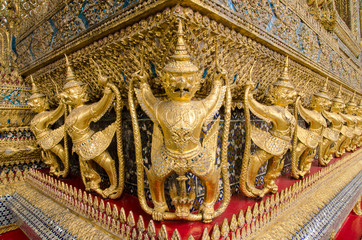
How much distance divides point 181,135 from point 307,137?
116 cm

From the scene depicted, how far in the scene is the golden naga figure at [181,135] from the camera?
2.44 feet

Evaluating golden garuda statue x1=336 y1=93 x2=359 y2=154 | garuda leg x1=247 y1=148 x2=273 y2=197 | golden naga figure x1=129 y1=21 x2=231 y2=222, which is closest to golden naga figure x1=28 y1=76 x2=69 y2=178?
golden naga figure x1=129 y1=21 x2=231 y2=222

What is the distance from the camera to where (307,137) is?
4.92ft

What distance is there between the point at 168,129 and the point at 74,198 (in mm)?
750

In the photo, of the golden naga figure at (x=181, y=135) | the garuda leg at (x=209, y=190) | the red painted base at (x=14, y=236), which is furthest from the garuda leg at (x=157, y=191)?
the red painted base at (x=14, y=236)

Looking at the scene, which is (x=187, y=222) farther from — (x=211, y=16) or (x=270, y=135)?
(x=211, y=16)

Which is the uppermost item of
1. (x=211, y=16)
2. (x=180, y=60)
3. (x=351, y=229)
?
(x=211, y=16)

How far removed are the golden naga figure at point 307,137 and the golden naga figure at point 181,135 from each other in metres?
0.82

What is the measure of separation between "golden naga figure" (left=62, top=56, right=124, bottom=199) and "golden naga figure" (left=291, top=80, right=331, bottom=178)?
1.15 m

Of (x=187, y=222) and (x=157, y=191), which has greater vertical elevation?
(x=157, y=191)

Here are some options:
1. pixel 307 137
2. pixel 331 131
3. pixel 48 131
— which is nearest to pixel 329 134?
pixel 331 131

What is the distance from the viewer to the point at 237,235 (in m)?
0.75

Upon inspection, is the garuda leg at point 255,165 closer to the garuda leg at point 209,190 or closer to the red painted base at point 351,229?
the garuda leg at point 209,190

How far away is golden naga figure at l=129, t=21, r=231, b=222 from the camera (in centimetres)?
74
